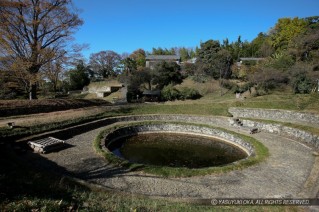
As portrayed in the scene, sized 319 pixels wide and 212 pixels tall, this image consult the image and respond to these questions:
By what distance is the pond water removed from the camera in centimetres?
1342

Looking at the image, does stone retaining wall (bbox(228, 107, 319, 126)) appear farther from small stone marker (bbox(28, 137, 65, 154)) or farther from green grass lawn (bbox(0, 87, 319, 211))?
small stone marker (bbox(28, 137, 65, 154))

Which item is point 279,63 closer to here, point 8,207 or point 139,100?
point 139,100

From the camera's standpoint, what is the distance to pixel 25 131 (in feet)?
47.4

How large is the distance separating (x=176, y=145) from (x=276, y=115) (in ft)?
39.8

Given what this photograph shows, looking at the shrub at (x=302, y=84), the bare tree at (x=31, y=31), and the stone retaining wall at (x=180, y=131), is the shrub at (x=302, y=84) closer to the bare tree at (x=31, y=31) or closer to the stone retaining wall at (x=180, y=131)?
the stone retaining wall at (x=180, y=131)

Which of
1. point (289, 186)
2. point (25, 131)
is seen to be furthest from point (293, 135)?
point (25, 131)

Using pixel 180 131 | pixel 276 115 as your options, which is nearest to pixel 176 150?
pixel 180 131

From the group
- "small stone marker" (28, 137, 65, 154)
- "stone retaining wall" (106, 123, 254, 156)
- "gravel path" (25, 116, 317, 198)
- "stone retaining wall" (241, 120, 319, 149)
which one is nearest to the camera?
"gravel path" (25, 116, 317, 198)

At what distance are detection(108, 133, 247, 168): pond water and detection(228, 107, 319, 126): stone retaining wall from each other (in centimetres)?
705

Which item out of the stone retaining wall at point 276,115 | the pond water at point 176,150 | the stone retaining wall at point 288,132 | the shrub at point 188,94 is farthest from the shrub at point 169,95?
the stone retaining wall at point 288,132

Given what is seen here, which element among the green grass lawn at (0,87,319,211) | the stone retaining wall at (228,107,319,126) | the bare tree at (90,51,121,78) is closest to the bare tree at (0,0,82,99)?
the green grass lawn at (0,87,319,211)

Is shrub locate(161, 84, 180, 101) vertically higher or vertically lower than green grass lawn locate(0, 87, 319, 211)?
higher

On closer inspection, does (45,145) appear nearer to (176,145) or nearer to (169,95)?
(176,145)

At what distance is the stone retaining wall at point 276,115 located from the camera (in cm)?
1895
